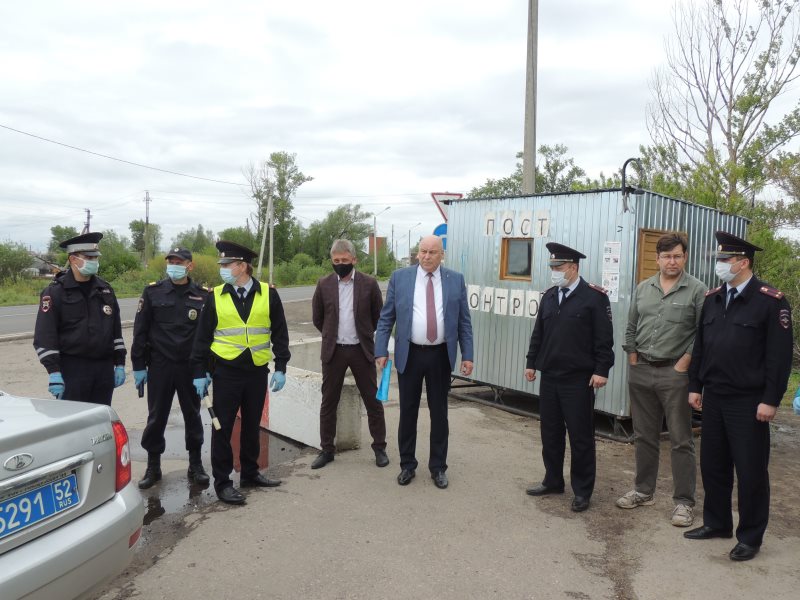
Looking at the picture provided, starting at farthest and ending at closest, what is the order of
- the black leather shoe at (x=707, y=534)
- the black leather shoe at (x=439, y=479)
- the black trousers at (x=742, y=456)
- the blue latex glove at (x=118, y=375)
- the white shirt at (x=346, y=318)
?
the white shirt at (x=346, y=318), the black leather shoe at (x=439, y=479), the blue latex glove at (x=118, y=375), the black leather shoe at (x=707, y=534), the black trousers at (x=742, y=456)

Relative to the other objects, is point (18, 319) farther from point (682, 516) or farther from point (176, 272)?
point (682, 516)

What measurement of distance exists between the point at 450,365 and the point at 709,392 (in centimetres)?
187

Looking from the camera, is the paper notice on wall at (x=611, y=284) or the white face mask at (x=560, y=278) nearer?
the white face mask at (x=560, y=278)

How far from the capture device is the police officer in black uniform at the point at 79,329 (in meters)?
4.20

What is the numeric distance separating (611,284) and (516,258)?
1297mm

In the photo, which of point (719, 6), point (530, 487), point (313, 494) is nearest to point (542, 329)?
point (530, 487)

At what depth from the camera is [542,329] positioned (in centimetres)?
476

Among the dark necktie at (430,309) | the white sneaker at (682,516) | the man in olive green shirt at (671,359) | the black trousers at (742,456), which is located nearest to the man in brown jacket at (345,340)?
the dark necktie at (430,309)

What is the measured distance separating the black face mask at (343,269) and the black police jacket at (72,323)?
1.71 metres

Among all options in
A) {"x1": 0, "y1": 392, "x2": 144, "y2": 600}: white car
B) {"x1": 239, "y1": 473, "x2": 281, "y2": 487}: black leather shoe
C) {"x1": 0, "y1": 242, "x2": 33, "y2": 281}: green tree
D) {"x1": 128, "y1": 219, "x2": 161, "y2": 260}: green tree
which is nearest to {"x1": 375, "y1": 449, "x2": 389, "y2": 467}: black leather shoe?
{"x1": 239, "y1": 473, "x2": 281, "y2": 487}: black leather shoe

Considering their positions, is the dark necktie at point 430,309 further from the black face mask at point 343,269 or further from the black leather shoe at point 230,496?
the black leather shoe at point 230,496

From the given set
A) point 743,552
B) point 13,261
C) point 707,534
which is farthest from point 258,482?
point 13,261

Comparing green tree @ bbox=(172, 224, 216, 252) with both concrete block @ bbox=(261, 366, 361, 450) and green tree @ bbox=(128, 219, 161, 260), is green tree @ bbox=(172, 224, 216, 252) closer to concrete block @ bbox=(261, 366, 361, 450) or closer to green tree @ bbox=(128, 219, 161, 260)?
green tree @ bbox=(128, 219, 161, 260)

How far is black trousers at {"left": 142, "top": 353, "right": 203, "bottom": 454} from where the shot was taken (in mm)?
4777
